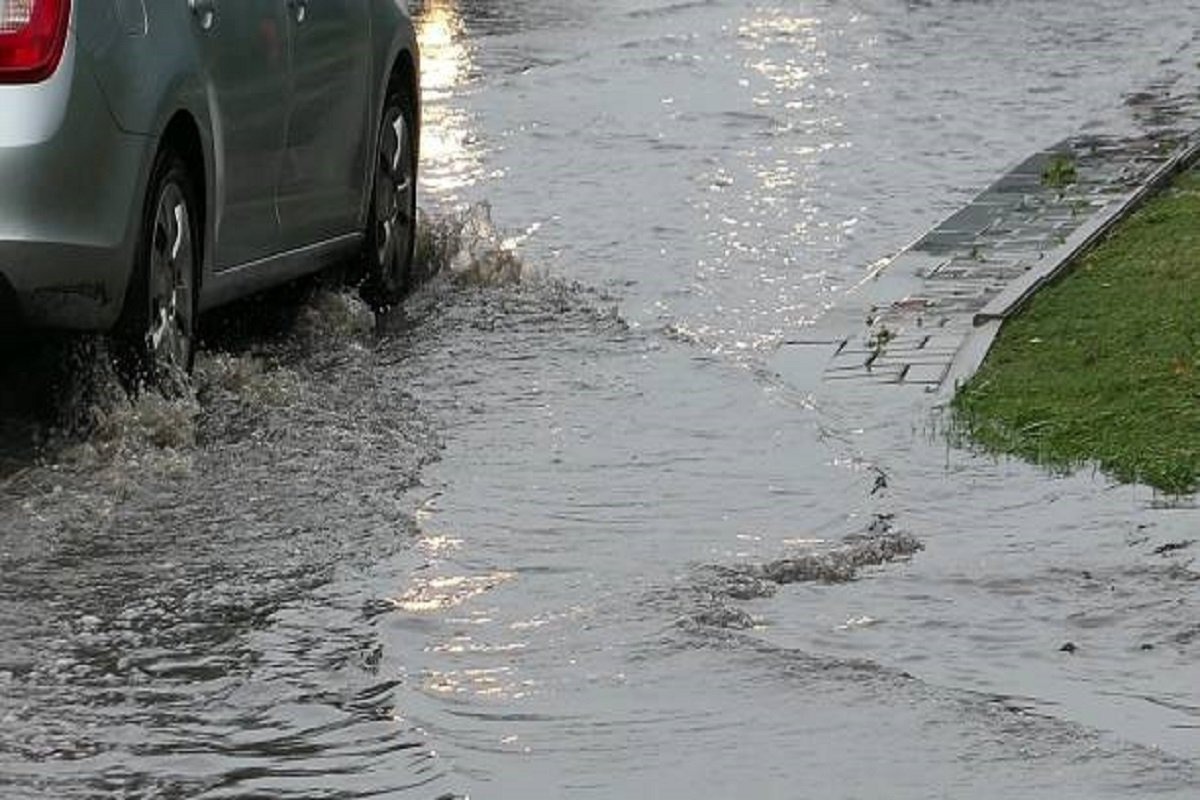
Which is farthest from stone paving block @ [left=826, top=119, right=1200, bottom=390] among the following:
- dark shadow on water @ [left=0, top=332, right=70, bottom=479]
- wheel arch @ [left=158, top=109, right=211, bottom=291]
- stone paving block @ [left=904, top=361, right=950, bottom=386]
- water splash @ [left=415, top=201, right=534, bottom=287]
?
dark shadow on water @ [left=0, top=332, right=70, bottom=479]

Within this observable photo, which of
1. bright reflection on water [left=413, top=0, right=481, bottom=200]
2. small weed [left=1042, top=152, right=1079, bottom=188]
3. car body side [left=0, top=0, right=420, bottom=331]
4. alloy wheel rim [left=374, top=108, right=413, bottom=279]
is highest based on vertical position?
car body side [left=0, top=0, right=420, bottom=331]

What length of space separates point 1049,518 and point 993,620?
1.12m

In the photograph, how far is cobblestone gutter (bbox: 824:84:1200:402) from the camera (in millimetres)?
11008

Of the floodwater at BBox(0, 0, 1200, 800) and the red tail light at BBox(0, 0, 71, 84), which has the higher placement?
the red tail light at BBox(0, 0, 71, 84)

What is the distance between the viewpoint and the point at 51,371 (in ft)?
31.7

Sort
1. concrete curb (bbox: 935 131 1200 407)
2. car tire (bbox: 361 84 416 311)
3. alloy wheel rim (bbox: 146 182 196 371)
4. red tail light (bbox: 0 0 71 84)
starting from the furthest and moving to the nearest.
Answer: car tire (bbox: 361 84 416 311) < concrete curb (bbox: 935 131 1200 407) < alloy wheel rim (bbox: 146 182 196 371) < red tail light (bbox: 0 0 71 84)

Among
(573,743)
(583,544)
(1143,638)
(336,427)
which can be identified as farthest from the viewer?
(336,427)

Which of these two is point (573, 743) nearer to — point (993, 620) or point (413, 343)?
point (993, 620)

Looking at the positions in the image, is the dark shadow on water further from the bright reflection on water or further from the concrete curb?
the bright reflection on water

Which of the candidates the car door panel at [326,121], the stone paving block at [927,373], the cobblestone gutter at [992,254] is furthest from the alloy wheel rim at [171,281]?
the stone paving block at [927,373]

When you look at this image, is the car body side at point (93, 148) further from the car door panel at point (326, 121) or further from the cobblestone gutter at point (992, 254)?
the cobblestone gutter at point (992, 254)

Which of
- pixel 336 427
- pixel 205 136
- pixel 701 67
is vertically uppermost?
pixel 205 136

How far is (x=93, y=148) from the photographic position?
29.1ft

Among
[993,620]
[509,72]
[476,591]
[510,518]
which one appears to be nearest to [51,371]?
[510,518]
